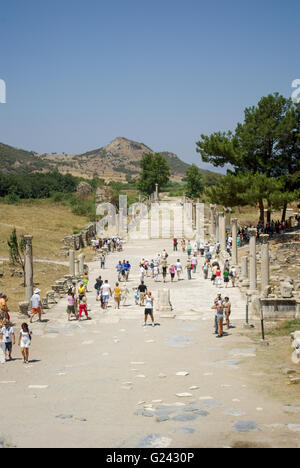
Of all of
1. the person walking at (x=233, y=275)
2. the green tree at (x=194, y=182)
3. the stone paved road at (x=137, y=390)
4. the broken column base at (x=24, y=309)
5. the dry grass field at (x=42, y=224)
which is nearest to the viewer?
the stone paved road at (x=137, y=390)

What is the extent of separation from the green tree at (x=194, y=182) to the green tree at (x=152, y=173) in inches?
248

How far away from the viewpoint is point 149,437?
850 centimetres

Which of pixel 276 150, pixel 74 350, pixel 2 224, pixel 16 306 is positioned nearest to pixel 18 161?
pixel 2 224

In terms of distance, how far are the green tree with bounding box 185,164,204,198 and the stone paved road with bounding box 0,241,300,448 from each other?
2464 inches

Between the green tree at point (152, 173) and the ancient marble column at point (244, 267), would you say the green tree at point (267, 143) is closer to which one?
the ancient marble column at point (244, 267)

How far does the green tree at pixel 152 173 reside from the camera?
86.8 meters

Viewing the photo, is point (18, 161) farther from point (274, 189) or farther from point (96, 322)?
point (96, 322)

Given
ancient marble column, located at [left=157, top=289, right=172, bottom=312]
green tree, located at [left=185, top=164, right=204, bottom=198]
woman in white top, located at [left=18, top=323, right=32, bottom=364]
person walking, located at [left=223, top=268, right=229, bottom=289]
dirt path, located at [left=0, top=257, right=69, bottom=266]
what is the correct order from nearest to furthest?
1. woman in white top, located at [left=18, top=323, right=32, bottom=364]
2. ancient marble column, located at [left=157, top=289, right=172, bottom=312]
3. person walking, located at [left=223, top=268, right=229, bottom=289]
4. dirt path, located at [left=0, top=257, right=69, bottom=266]
5. green tree, located at [left=185, top=164, right=204, bottom=198]

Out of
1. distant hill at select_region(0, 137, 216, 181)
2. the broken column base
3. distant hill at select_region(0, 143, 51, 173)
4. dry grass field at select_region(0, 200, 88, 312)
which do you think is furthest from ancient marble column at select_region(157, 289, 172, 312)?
distant hill at select_region(0, 137, 216, 181)

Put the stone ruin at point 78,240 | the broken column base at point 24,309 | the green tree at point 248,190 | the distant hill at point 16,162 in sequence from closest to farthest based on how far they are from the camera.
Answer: the broken column base at point 24,309
the green tree at point 248,190
the stone ruin at point 78,240
the distant hill at point 16,162

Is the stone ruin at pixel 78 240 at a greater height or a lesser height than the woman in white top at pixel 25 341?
greater

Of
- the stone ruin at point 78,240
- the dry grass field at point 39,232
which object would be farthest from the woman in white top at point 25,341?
the stone ruin at point 78,240

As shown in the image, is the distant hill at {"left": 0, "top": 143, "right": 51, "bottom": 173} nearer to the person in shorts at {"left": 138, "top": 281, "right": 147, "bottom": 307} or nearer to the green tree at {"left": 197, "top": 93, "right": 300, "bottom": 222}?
the green tree at {"left": 197, "top": 93, "right": 300, "bottom": 222}

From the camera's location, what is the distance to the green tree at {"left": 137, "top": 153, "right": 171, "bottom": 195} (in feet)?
285
